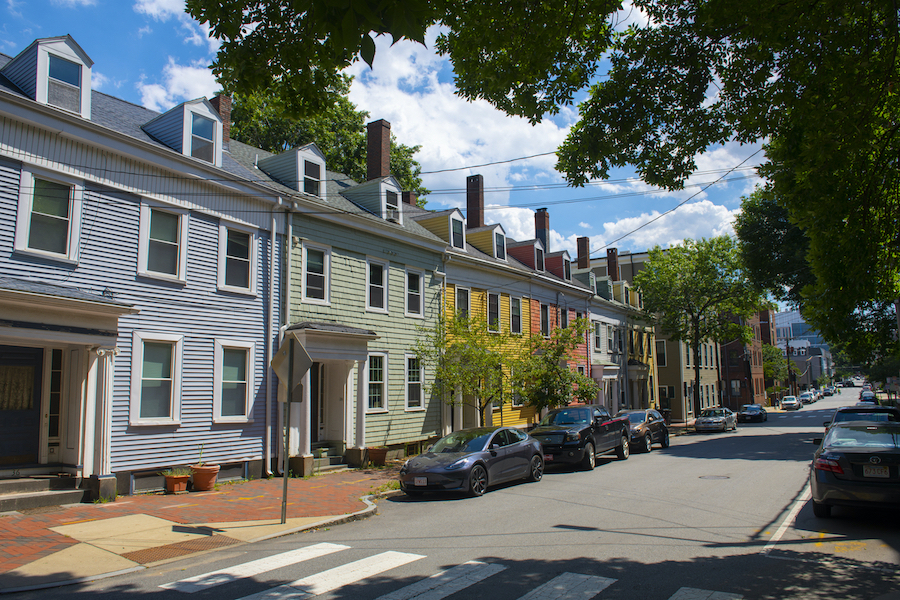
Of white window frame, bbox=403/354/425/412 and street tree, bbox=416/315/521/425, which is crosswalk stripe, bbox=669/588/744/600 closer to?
street tree, bbox=416/315/521/425

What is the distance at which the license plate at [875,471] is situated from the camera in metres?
8.59

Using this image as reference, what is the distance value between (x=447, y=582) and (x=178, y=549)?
4137mm

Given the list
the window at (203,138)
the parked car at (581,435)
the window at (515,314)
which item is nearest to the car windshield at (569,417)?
the parked car at (581,435)

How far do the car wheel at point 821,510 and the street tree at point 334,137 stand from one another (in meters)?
23.8

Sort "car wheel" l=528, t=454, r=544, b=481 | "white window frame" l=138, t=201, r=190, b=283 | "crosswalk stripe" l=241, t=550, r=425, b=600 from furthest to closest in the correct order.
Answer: "car wheel" l=528, t=454, r=544, b=481 → "white window frame" l=138, t=201, r=190, b=283 → "crosswalk stripe" l=241, t=550, r=425, b=600

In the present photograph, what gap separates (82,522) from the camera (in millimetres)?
9688

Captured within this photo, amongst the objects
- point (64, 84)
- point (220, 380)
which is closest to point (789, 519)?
point (220, 380)

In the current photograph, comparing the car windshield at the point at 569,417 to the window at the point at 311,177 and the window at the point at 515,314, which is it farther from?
the window at the point at 311,177

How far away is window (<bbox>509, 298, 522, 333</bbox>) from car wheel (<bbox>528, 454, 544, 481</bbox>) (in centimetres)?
1222

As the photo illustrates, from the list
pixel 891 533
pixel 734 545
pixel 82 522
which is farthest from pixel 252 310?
pixel 891 533

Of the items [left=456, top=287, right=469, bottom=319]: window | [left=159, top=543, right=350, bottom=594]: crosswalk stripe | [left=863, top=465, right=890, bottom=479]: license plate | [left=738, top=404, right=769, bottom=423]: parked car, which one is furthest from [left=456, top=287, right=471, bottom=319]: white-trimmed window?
[left=738, top=404, right=769, bottom=423]: parked car

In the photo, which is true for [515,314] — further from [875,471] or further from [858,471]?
[875,471]

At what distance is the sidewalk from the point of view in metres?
7.35

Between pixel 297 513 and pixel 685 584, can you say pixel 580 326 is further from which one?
pixel 685 584
